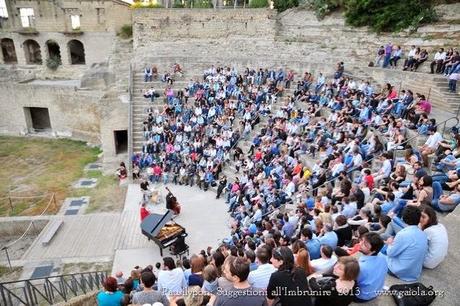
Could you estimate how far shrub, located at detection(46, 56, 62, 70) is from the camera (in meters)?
30.5

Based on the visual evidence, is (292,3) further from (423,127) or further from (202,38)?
(423,127)

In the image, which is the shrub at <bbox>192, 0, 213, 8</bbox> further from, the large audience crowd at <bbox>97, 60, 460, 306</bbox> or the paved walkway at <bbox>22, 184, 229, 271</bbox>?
the paved walkway at <bbox>22, 184, 229, 271</bbox>

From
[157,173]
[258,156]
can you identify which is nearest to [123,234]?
[157,173]

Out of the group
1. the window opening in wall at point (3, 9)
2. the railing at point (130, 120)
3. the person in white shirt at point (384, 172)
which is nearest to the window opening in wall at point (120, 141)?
the railing at point (130, 120)

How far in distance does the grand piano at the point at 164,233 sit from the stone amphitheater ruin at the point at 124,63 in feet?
2.11

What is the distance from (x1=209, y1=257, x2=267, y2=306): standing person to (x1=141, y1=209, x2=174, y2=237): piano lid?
712cm

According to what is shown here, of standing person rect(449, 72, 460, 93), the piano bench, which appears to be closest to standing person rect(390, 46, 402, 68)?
standing person rect(449, 72, 460, 93)

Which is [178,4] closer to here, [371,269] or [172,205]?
[172,205]

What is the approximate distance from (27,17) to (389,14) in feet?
97.0

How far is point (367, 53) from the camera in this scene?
20.5 metres

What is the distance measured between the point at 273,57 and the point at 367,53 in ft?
18.5

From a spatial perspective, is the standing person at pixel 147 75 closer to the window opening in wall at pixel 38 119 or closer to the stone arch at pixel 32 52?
the window opening in wall at pixel 38 119

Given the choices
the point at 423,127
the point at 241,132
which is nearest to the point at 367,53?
the point at 241,132

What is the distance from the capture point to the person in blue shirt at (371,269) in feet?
13.9
